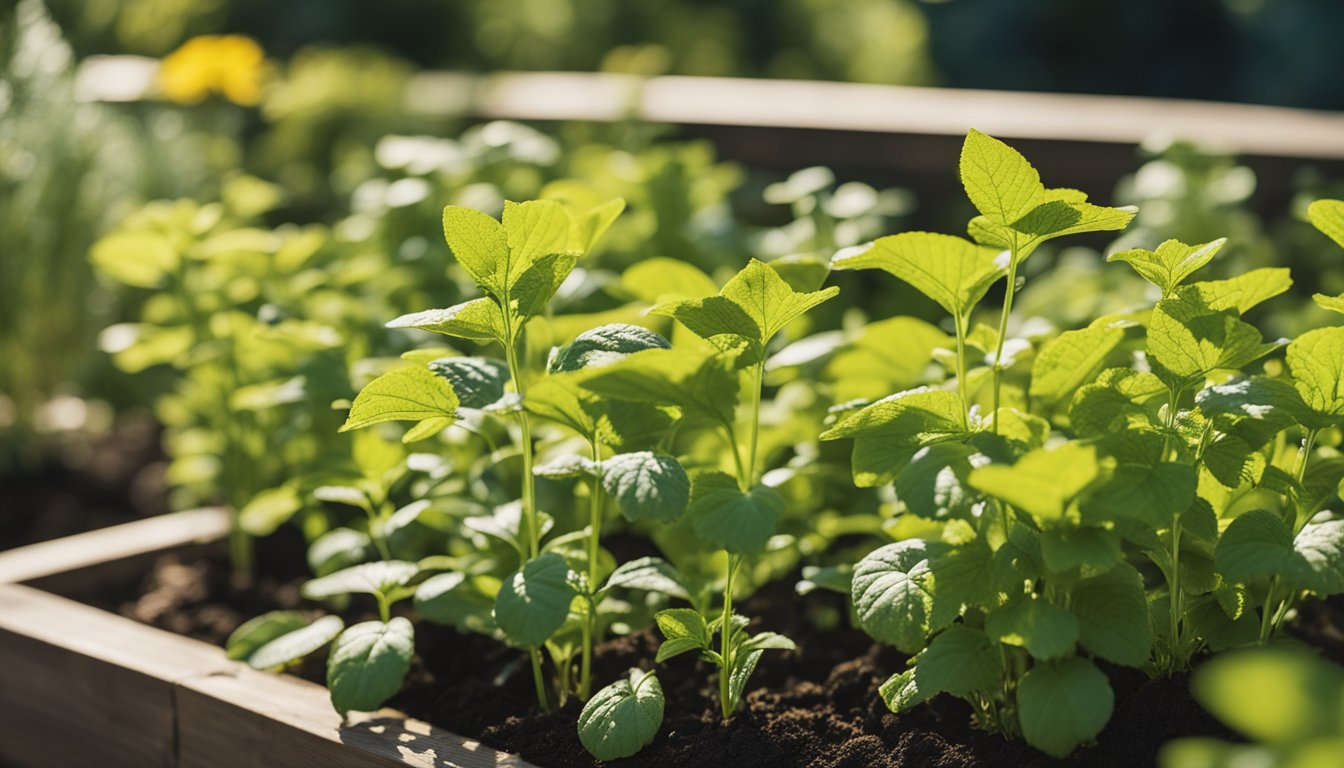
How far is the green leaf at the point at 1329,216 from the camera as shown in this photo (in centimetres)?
111

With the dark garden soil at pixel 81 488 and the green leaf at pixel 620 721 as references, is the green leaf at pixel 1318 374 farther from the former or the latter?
the dark garden soil at pixel 81 488

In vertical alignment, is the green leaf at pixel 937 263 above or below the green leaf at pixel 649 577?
above

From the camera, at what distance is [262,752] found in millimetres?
1405

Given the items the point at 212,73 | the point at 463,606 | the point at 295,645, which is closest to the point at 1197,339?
the point at 463,606

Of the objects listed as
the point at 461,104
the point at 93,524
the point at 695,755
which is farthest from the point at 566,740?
the point at 461,104

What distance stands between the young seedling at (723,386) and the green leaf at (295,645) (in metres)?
0.41

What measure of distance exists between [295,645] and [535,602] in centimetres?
37

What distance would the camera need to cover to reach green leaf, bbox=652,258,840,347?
1.12m

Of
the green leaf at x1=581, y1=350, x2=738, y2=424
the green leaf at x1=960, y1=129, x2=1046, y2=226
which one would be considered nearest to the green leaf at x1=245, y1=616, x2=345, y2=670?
the green leaf at x1=581, y1=350, x2=738, y2=424

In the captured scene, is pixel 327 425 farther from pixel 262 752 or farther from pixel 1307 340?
pixel 1307 340

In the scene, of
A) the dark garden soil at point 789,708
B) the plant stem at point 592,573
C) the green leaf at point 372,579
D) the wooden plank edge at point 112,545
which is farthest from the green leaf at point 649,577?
the wooden plank edge at point 112,545

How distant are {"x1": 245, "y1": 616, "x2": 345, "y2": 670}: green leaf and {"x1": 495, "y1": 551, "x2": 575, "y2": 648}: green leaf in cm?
31

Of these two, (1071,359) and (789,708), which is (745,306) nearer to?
(1071,359)

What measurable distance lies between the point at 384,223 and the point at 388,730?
1.00m
